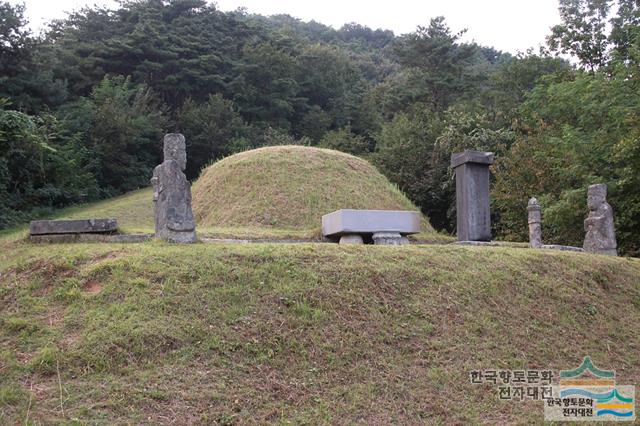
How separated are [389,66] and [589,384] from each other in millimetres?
37745

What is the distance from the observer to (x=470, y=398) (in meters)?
5.43

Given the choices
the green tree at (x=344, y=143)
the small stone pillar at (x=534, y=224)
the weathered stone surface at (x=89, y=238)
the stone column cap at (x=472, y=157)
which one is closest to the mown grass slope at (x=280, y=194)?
the stone column cap at (x=472, y=157)

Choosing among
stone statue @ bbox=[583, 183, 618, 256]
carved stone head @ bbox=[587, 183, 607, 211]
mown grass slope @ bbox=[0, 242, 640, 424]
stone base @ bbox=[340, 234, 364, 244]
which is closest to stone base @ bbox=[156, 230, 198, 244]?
mown grass slope @ bbox=[0, 242, 640, 424]

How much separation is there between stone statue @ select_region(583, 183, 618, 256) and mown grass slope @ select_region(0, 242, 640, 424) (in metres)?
2.02

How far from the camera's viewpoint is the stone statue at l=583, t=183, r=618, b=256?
10.1 metres

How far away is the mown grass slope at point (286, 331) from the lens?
4949 millimetres

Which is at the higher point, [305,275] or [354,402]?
[305,275]

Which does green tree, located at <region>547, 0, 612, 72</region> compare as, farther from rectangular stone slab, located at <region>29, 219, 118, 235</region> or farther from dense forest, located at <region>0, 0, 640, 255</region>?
rectangular stone slab, located at <region>29, 219, 118, 235</region>

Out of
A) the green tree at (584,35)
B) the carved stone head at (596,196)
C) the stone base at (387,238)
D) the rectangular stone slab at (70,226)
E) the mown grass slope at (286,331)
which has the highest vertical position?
the green tree at (584,35)

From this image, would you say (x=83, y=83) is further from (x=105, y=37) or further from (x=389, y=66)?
(x=389, y=66)

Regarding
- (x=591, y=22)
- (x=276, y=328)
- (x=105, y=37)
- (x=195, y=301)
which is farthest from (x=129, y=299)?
(x=105, y=37)

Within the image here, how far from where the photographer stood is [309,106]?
1240 inches

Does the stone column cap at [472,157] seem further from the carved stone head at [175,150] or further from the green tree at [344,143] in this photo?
the green tree at [344,143]

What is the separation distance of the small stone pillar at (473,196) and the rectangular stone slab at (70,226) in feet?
20.5
